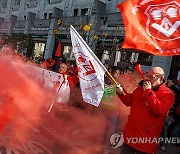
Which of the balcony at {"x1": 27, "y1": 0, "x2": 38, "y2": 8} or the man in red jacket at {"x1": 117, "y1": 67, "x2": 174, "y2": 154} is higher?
the balcony at {"x1": 27, "y1": 0, "x2": 38, "y2": 8}

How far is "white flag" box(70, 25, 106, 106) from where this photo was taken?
4445 mm

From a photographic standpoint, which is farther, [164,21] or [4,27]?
[4,27]

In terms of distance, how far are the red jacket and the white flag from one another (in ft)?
1.99

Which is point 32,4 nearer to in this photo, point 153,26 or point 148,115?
point 153,26

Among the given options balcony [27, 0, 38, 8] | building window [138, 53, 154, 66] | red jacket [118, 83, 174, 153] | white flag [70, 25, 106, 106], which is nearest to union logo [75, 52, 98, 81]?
white flag [70, 25, 106, 106]

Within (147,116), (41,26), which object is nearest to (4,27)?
(41,26)

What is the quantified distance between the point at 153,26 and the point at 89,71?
113 centimetres

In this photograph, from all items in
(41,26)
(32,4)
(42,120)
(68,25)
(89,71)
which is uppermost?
(32,4)

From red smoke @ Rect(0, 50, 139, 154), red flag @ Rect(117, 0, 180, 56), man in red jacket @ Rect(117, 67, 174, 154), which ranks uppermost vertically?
red flag @ Rect(117, 0, 180, 56)

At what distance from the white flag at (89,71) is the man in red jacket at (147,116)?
642 millimetres

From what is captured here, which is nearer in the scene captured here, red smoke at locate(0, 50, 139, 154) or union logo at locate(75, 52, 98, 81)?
union logo at locate(75, 52, 98, 81)

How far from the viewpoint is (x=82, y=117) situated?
7.78 m

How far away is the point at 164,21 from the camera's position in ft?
12.6

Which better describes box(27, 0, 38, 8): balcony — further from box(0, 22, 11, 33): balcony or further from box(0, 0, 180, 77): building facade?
box(0, 22, 11, 33): balcony
